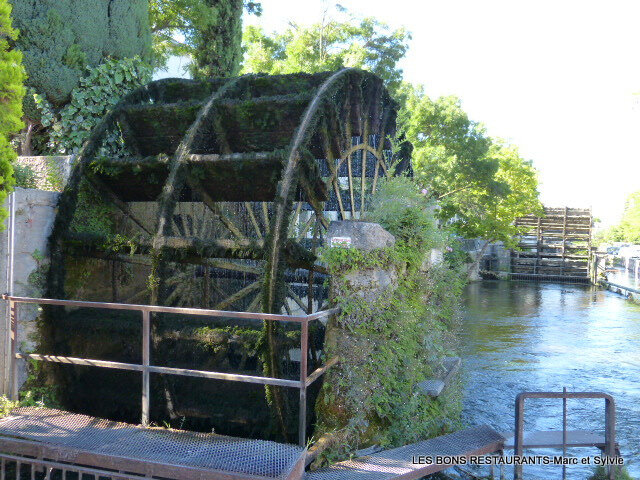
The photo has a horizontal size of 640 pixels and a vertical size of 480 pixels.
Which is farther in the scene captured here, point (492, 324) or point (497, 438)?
point (492, 324)

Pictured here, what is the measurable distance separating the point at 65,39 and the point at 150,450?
17.3ft

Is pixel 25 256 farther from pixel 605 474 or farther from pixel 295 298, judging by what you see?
pixel 605 474

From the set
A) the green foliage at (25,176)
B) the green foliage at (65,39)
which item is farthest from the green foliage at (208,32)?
the green foliage at (25,176)

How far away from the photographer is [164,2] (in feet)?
32.9

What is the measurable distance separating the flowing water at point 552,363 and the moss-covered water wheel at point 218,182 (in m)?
2.70

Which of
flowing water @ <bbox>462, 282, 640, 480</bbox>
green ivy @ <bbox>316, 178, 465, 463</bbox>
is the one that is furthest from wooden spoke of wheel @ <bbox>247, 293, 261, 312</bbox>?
flowing water @ <bbox>462, 282, 640, 480</bbox>

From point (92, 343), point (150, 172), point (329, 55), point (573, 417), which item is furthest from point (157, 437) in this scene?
point (329, 55)

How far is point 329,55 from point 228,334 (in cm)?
1540

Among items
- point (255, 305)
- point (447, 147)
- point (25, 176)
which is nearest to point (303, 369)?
point (255, 305)

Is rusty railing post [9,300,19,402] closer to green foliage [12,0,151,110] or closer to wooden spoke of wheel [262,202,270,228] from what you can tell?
green foliage [12,0,151,110]

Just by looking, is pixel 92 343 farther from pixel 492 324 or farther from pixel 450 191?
pixel 450 191

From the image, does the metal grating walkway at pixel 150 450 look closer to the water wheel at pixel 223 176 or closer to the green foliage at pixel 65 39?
the water wheel at pixel 223 176

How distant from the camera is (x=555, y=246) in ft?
90.0

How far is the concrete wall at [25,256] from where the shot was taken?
4.94 metres
